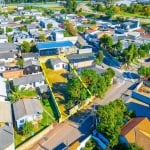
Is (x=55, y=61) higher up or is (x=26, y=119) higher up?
(x=55, y=61)

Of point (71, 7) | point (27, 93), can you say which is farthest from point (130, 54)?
point (71, 7)

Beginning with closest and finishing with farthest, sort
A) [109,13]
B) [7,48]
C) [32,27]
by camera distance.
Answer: [7,48]
[32,27]
[109,13]

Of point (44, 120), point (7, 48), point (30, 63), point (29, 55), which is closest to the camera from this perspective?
point (44, 120)

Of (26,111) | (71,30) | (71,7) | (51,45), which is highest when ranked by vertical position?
(71,7)

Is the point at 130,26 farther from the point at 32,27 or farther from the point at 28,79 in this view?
the point at 28,79

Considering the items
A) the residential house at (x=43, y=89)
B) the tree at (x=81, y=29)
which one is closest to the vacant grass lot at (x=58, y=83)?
the residential house at (x=43, y=89)

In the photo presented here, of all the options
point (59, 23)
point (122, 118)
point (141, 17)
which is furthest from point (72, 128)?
point (141, 17)

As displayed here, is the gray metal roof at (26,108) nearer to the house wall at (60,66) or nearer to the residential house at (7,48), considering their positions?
the house wall at (60,66)

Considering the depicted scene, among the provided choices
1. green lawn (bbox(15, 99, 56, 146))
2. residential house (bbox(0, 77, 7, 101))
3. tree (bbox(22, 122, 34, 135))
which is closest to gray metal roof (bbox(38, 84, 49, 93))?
green lawn (bbox(15, 99, 56, 146))

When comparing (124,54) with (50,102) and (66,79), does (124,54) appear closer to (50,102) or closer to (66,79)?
(66,79)
